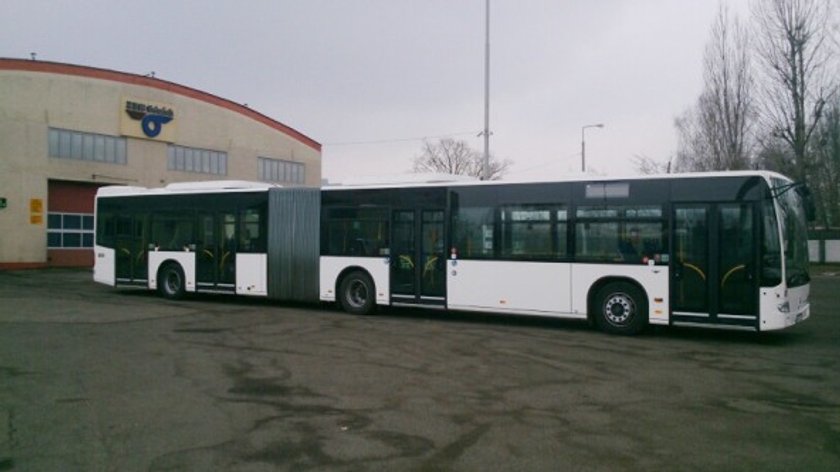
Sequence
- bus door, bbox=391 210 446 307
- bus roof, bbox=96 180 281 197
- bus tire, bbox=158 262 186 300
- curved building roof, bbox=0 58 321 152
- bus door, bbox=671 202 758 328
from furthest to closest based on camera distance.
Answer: curved building roof, bbox=0 58 321 152 → bus tire, bbox=158 262 186 300 → bus roof, bbox=96 180 281 197 → bus door, bbox=391 210 446 307 → bus door, bbox=671 202 758 328

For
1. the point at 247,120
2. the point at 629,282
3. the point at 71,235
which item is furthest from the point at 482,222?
the point at 247,120

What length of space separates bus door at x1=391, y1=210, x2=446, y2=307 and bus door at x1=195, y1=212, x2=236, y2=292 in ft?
16.7

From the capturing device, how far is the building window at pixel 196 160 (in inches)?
1600

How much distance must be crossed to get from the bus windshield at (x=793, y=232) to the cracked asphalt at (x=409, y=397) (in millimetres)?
1251

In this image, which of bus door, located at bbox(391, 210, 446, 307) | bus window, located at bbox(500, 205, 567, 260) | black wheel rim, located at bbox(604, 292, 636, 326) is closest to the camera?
black wheel rim, located at bbox(604, 292, 636, 326)

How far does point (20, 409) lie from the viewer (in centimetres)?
706

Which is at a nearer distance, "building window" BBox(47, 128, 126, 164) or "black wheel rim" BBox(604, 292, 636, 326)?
"black wheel rim" BBox(604, 292, 636, 326)

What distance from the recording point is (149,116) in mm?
38750

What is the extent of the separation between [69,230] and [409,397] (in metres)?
33.9

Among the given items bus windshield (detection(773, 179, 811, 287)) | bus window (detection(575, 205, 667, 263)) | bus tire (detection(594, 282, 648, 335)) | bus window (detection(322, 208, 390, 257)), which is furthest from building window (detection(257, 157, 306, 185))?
bus windshield (detection(773, 179, 811, 287))

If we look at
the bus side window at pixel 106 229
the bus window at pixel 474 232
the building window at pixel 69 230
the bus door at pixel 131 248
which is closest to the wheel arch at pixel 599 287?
the bus window at pixel 474 232

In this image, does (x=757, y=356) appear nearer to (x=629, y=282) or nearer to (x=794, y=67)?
(x=629, y=282)

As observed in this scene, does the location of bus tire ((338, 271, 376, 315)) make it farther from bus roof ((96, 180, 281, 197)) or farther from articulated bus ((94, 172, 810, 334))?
bus roof ((96, 180, 281, 197))

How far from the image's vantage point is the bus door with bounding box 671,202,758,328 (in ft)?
37.6
